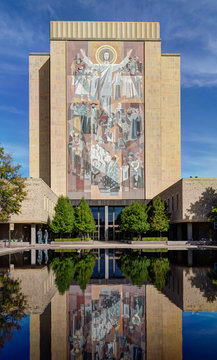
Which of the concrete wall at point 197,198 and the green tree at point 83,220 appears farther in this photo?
the green tree at point 83,220

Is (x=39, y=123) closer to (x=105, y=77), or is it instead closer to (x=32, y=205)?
(x=105, y=77)

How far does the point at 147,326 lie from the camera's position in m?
9.26

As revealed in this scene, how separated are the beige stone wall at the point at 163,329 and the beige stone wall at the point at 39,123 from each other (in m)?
63.1

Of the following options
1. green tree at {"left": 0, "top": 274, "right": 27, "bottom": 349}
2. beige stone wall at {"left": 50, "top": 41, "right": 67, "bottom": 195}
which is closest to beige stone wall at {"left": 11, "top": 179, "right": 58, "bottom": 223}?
beige stone wall at {"left": 50, "top": 41, "right": 67, "bottom": 195}

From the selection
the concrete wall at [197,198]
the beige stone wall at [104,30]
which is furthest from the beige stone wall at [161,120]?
the concrete wall at [197,198]

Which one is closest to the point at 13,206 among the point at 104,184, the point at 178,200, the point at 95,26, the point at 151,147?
the point at 178,200

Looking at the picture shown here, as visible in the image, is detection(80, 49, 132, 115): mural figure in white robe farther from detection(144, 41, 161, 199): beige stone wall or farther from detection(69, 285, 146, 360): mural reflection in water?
detection(69, 285, 146, 360): mural reflection in water

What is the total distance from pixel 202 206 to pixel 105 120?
26.2 meters

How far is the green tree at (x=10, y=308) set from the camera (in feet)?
29.6

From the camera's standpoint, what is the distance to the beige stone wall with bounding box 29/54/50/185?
7362cm

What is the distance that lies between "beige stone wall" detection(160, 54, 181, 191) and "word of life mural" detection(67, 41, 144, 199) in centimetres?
524

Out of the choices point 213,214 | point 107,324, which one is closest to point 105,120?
point 213,214

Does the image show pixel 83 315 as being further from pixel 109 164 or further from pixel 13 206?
pixel 109 164

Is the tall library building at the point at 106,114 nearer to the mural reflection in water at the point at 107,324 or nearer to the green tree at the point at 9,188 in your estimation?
the green tree at the point at 9,188
